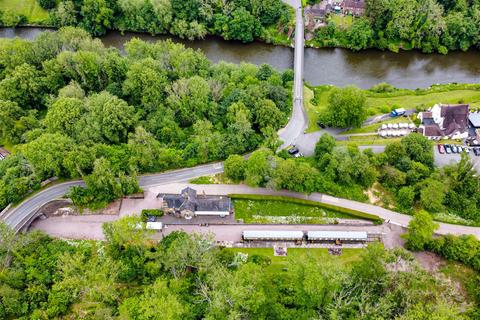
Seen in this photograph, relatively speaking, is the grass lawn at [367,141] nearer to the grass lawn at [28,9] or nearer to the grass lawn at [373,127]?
the grass lawn at [373,127]

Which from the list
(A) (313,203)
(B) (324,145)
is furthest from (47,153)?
(B) (324,145)

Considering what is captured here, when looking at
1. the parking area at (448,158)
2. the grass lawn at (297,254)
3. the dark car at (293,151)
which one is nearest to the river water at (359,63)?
the parking area at (448,158)

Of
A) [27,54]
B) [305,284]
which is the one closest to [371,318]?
[305,284]

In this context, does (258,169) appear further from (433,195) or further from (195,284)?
(433,195)

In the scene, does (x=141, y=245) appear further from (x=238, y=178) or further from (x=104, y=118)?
(x=104, y=118)

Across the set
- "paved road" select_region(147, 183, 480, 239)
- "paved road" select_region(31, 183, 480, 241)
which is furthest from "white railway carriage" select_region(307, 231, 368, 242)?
"paved road" select_region(147, 183, 480, 239)

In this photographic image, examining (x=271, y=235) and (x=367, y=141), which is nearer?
(x=271, y=235)
